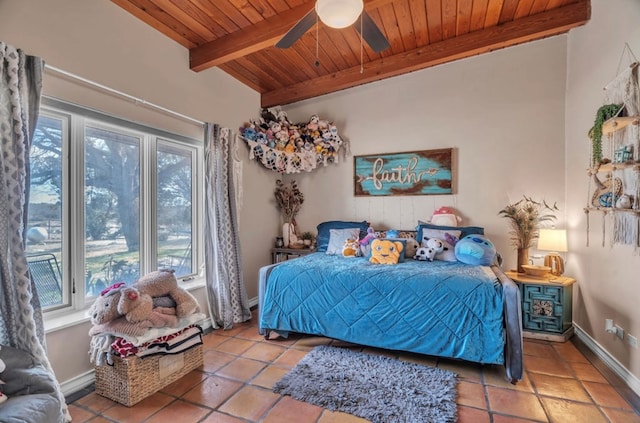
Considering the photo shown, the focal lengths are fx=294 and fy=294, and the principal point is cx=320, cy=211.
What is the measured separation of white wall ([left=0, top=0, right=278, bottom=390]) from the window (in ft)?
0.45

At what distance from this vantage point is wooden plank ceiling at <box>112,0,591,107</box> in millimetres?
2277

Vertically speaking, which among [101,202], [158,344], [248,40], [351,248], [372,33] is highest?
[248,40]

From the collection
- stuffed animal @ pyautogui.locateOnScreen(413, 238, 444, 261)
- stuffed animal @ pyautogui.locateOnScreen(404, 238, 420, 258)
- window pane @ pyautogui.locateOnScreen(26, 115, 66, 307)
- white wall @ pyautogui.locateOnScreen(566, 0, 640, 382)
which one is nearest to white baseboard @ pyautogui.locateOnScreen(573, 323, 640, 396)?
white wall @ pyautogui.locateOnScreen(566, 0, 640, 382)

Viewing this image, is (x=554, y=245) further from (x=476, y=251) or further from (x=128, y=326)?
(x=128, y=326)

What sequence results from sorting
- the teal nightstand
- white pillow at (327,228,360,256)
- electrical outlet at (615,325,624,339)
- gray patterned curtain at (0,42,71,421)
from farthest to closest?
white pillow at (327,228,360,256)
the teal nightstand
electrical outlet at (615,325,624,339)
gray patterned curtain at (0,42,71,421)

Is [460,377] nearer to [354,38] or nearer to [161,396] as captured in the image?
[161,396]

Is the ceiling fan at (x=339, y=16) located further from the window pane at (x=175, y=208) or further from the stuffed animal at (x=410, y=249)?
the stuffed animal at (x=410, y=249)

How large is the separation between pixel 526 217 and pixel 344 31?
98.2 inches

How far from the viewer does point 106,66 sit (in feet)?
6.79

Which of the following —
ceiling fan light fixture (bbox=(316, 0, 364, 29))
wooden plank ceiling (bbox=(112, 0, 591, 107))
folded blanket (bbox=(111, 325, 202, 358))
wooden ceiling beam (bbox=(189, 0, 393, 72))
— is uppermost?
wooden plank ceiling (bbox=(112, 0, 591, 107))

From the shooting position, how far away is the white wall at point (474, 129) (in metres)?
3.05

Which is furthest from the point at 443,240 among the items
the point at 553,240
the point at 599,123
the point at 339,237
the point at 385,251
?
the point at 599,123

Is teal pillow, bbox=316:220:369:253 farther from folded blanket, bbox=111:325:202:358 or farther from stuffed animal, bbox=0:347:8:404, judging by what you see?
stuffed animal, bbox=0:347:8:404

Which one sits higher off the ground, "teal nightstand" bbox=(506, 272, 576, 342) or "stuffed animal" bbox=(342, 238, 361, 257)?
"stuffed animal" bbox=(342, 238, 361, 257)
